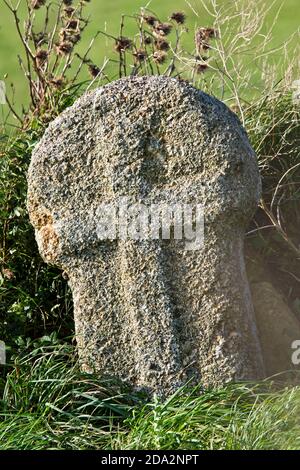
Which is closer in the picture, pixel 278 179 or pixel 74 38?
pixel 74 38

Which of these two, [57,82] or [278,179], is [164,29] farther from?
[278,179]

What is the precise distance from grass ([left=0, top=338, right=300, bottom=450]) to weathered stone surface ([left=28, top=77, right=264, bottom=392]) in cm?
13

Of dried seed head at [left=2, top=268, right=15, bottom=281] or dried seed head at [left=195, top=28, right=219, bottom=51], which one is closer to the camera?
dried seed head at [left=2, top=268, right=15, bottom=281]

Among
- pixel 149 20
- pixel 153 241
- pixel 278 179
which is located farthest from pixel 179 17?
pixel 153 241

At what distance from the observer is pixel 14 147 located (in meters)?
5.56

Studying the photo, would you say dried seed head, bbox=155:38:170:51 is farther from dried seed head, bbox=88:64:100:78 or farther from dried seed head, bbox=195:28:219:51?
dried seed head, bbox=88:64:100:78

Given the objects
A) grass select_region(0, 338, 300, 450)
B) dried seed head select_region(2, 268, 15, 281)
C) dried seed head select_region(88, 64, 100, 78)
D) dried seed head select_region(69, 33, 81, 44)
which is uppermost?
dried seed head select_region(69, 33, 81, 44)

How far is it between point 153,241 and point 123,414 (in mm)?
710

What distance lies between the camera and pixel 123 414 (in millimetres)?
4492

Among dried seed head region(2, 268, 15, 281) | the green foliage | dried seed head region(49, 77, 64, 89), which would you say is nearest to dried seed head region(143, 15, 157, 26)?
dried seed head region(49, 77, 64, 89)

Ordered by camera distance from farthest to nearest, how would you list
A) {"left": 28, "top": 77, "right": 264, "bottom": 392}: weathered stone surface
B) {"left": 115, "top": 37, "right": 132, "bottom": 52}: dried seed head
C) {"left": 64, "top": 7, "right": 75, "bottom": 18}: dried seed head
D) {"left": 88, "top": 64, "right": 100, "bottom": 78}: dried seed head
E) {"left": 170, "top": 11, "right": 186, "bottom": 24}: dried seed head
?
1. {"left": 64, "top": 7, "right": 75, "bottom": 18}: dried seed head
2. {"left": 88, "top": 64, "right": 100, "bottom": 78}: dried seed head
3. {"left": 115, "top": 37, "right": 132, "bottom": 52}: dried seed head
4. {"left": 170, "top": 11, "right": 186, "bottom": 24}: dried seed head
5. {"left": 28, "top": 77, "right": 264, "bottom": 392}: weathered stone surface

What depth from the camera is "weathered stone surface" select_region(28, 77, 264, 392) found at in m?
4.59

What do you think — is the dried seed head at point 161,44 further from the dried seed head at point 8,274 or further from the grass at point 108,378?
the dried seed head at point 8,274

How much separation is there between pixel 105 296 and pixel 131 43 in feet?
5.23
